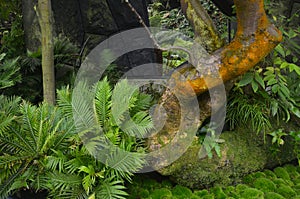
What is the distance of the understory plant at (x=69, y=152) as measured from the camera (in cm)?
181

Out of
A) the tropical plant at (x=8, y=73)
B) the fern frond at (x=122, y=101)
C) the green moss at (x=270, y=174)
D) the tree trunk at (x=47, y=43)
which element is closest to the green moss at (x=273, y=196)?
the green moss at (x=270, y=174)

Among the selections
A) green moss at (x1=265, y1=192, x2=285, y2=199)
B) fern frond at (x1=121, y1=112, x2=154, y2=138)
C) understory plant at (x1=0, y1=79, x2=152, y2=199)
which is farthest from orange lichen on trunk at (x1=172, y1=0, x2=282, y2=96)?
green moss at (x1=265, y1=192, x2=285, y2=199)

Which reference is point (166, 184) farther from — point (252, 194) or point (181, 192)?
point (252, 194)

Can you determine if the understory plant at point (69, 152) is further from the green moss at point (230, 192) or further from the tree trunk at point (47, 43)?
the green moss at point (230, 192)

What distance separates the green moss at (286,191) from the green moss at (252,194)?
19 centimetres

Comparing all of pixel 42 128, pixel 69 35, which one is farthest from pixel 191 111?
pixel 69 35

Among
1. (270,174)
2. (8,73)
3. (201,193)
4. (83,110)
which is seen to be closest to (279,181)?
(270,174)

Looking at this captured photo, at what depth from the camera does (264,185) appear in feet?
7.26

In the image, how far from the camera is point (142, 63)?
415cm

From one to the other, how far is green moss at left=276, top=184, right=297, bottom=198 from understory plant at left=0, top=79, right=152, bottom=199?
106 cm

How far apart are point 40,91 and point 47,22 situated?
1032 mm

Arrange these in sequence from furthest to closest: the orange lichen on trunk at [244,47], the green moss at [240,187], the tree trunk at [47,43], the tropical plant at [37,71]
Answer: the tropical plant at [37,71] < the tree trunk at [47,43] < the green moss at [240,187] < the orange lichen on trunk at [244,47]

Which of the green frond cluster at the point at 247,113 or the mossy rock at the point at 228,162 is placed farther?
the green frond cluster at the point at 247,113

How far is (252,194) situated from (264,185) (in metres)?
0.20
